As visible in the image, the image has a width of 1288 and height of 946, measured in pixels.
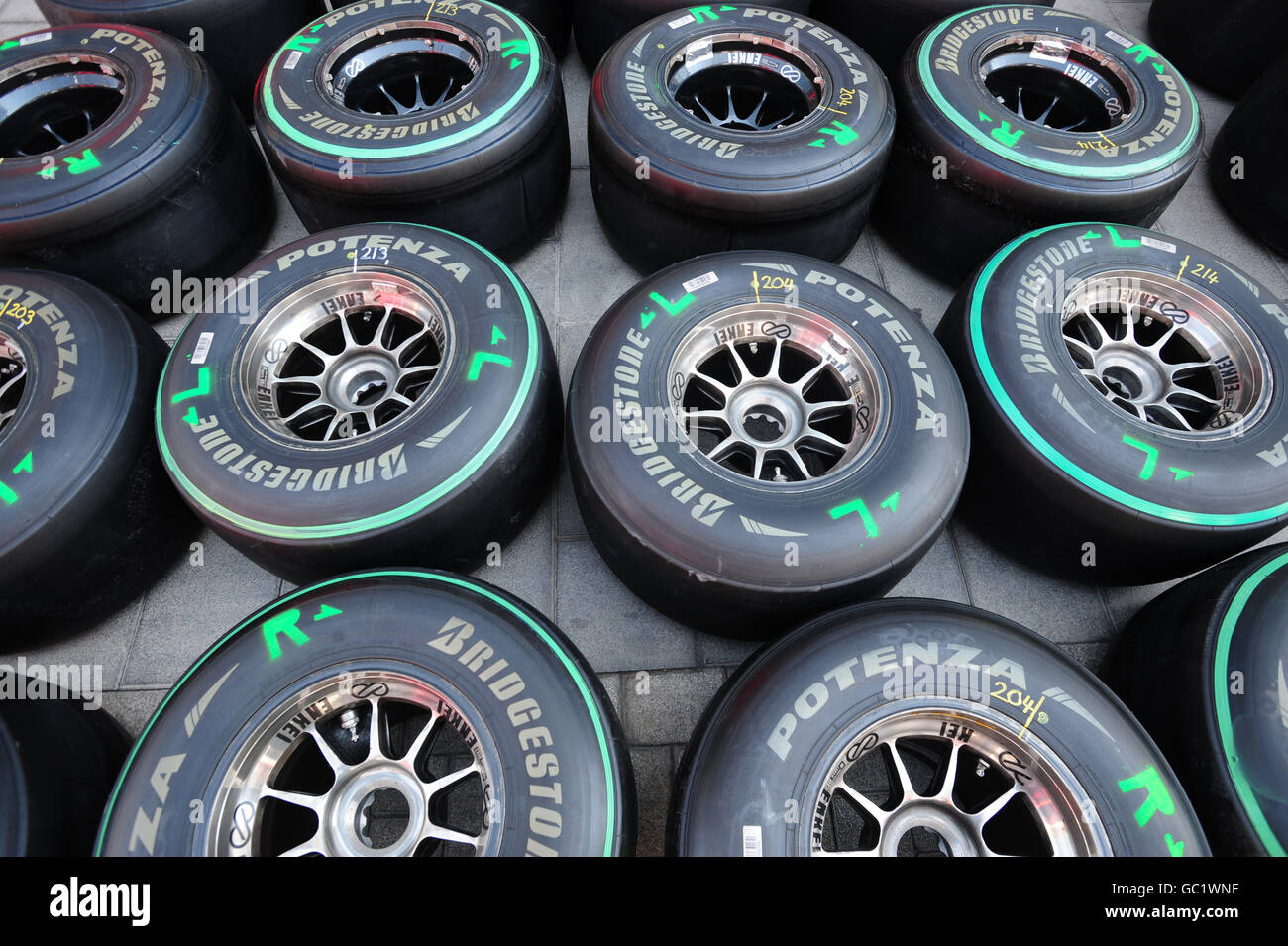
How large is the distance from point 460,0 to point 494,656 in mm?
2722

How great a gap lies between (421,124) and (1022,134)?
84.4 inches

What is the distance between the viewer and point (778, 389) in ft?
7.47

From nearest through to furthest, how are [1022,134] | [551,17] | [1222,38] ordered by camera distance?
1. [1022,134]
2. [551,17]
3. [1222,38]

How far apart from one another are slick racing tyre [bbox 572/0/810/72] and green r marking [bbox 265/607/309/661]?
2.63 meters

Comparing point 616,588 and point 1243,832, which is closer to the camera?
point 1243,832

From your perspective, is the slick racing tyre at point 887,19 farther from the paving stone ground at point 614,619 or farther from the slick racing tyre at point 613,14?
the paving stone ground at point 614,619

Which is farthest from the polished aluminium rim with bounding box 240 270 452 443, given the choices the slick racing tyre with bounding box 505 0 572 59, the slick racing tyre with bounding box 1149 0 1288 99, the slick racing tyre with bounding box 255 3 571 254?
the slick racing tyre with bounding box 1149 0 1288 99

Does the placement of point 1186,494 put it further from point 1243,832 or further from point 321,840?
point 321,840

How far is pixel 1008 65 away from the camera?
294cm

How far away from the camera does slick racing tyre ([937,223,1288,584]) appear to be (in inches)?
74.8

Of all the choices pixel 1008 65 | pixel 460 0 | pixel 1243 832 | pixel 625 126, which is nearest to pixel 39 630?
pixel 625 126

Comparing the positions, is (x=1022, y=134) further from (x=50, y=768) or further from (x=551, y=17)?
(x=50, y=768)

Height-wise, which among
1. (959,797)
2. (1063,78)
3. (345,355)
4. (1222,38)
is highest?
Result: (1222,38)

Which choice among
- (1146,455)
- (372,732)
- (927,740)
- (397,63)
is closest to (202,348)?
(372,732)
